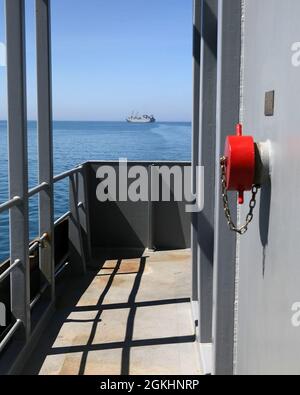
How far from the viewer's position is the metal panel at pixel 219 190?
79.2 inches

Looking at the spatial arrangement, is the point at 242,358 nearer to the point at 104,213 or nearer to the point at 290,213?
the point at 290,213

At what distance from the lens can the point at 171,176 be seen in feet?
18.1

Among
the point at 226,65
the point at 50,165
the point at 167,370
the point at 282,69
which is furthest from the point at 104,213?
the point at 282,69

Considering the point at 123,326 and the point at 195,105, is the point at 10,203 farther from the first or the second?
the point at 195,105

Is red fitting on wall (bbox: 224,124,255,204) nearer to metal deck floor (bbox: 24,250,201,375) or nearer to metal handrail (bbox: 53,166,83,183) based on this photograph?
metal deck floor (bbox: 24,250,201,375)

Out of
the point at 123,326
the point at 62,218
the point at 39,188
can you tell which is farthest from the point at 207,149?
the point at 62,218

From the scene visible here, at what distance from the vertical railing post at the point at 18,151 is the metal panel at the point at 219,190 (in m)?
1.26

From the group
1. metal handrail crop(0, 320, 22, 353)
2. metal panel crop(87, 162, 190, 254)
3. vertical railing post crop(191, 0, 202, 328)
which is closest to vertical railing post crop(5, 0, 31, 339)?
metal handrail crop(0, 320, 22, 353)

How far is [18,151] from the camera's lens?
2.96 m

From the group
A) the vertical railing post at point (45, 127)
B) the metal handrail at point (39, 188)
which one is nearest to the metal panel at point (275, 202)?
the metal handrail at point (39, 188)

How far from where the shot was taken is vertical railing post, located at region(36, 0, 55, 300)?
359 cm

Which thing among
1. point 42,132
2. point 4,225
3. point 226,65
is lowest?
point 4,225

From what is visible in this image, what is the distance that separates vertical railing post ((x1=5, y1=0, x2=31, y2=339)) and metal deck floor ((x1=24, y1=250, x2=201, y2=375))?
0.34 meters

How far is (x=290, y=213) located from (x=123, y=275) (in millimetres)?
3737
